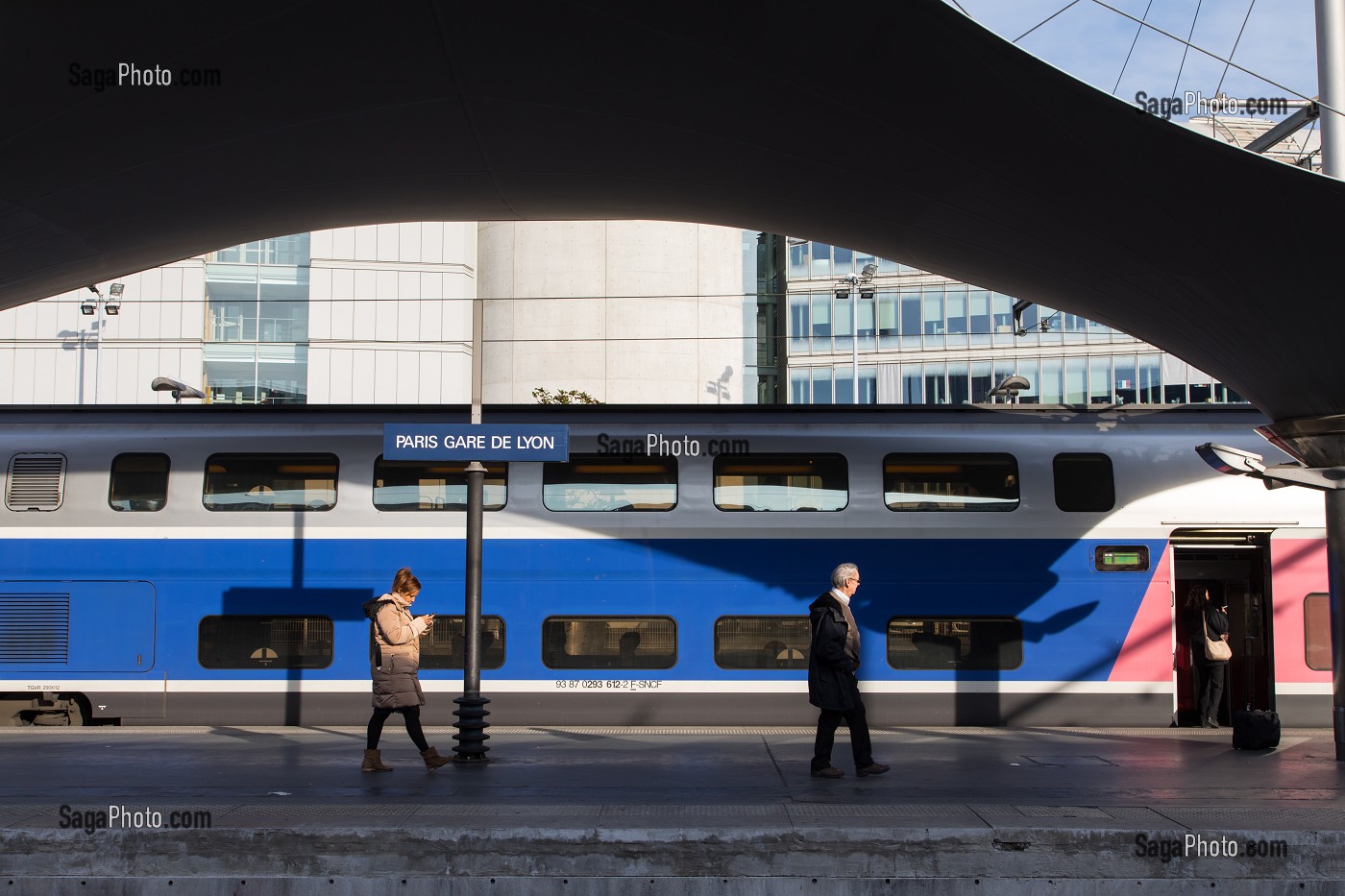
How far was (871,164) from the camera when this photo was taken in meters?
9.81

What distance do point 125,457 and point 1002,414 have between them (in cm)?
978

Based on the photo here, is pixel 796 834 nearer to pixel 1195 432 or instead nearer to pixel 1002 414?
pixel 1002 414

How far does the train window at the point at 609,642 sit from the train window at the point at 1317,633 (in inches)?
273

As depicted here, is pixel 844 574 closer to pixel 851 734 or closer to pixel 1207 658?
pixel 851 734

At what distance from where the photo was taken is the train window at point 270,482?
525 inches

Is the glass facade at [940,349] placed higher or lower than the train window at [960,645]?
higher

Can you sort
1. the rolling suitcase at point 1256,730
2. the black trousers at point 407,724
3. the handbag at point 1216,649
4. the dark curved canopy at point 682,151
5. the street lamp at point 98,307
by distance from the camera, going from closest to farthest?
the dark curved canopy at point 682,151, the black trousers at point 407,724, the rolling suitcase at point 1256,730, the handbag at point 1216,649, the street lamp at point 98,307

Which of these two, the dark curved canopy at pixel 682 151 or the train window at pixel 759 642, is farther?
the train window at pixel 759 642

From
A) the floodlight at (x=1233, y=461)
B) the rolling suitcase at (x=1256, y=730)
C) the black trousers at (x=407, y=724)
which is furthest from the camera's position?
the rolling suitcase at (x=1256, y=730)

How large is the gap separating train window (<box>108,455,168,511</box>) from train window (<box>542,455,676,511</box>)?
425 cm

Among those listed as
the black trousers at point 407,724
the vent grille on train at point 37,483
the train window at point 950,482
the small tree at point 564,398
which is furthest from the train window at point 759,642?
the vent grille on train at point 37,483

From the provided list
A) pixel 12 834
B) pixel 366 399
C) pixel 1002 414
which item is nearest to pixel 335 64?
pixel 12 834

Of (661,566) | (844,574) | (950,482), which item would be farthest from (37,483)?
(950,482)

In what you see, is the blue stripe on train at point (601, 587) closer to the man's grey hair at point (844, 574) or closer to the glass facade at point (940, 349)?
the man's grey hair at point (844, 574)
